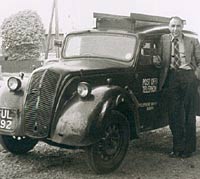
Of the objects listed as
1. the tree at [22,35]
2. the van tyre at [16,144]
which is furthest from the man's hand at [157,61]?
the tree at [22,35]

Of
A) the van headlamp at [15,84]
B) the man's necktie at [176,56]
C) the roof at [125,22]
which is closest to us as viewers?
the van headlamp at [15,84]

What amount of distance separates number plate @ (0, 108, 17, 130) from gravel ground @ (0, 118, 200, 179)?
0.55 metres

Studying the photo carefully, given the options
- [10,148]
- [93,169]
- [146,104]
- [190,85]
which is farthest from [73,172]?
[190,85]

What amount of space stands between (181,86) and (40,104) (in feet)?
7.26

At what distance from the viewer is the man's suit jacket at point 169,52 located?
698 centimetres

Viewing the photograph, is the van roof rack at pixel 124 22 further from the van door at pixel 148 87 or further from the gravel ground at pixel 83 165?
the gravel ground at pixel 83 165

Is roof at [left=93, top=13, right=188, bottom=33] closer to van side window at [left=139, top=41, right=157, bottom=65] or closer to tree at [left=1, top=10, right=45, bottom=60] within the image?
van side window at [left=139, top=41, right=157, bottom=65]

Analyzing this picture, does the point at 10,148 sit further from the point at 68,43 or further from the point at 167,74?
the point at 167,74

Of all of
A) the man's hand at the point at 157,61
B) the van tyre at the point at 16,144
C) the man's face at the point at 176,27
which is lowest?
the van tyre at the point at 16,144

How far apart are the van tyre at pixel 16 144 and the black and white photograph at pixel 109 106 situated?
15 millimetres

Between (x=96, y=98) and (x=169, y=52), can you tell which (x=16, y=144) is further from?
(x=169, y=52)

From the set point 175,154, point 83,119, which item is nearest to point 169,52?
point 175,154

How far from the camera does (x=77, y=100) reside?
5.99 metres

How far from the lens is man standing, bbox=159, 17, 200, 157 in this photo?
22.6 feet
